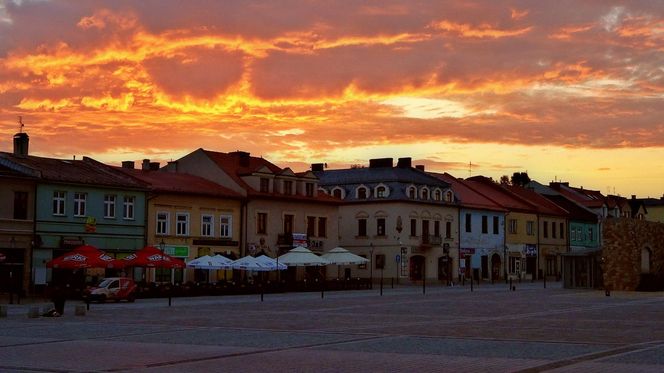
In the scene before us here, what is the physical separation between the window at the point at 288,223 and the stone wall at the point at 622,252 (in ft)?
75.4

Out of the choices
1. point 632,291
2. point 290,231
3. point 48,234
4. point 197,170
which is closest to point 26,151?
point 48,234

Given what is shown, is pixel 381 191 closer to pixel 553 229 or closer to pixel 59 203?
pixel 553 229

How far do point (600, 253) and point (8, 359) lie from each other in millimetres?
58345

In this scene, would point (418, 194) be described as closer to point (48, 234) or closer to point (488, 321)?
point (48, 234)

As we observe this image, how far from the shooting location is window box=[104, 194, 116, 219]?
212 feet

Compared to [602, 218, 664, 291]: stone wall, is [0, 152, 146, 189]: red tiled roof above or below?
above

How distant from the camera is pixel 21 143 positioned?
67375 millimetres

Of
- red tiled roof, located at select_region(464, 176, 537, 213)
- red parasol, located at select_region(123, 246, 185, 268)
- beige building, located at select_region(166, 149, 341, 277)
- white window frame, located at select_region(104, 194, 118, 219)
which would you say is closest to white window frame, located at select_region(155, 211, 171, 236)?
white window frame, located at select_region(104, 194, 118, 219)

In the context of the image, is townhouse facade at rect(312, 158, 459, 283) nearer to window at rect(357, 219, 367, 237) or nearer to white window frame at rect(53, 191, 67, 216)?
window at rect(357, 219, 367, 237)

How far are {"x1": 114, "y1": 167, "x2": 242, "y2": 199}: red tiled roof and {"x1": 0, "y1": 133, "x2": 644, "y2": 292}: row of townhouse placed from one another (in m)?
0.16

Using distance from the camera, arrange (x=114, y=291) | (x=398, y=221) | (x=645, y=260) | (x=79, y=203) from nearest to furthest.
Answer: (x=114, y=291), (x=79, y=203), (x=645, y=260), (x=398, y=221)

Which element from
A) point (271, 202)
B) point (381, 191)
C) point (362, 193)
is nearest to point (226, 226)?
point (271, 202)

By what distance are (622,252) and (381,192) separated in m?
24.2

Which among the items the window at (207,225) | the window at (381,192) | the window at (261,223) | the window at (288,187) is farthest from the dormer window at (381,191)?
the window at (207,225)
